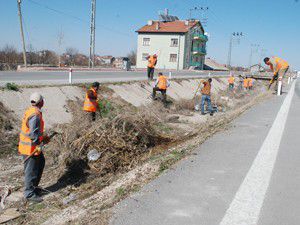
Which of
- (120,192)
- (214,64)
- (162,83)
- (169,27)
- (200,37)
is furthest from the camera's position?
(214,64)

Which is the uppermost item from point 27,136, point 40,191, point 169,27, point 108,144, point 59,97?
point 169,27

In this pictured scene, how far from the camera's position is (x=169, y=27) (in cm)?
6988

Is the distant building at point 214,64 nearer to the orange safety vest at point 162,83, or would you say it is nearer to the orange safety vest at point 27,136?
the orange safety vest at point 162,83

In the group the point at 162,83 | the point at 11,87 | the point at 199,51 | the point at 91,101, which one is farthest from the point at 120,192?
the point at 199,51

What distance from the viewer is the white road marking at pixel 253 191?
323cm

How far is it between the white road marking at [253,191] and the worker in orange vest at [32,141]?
3270mm

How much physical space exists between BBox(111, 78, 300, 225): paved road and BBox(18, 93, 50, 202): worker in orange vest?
2.28 meters

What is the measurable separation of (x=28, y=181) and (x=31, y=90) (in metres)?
7.38

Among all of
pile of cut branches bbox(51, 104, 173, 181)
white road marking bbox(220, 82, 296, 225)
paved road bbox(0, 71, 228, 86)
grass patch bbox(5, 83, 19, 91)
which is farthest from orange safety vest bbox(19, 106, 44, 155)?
paved road bbox(0, 71, 228, 86)

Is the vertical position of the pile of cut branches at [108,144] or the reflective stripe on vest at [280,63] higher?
the reflective stripe on vest at [280,63]

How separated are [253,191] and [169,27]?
68.6 m

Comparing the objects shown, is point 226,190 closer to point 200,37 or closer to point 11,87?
point 11,87

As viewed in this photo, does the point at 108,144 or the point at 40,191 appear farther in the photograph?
the point at 108,144

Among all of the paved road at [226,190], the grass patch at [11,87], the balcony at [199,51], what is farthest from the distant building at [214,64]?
the paved road at [226,190]
